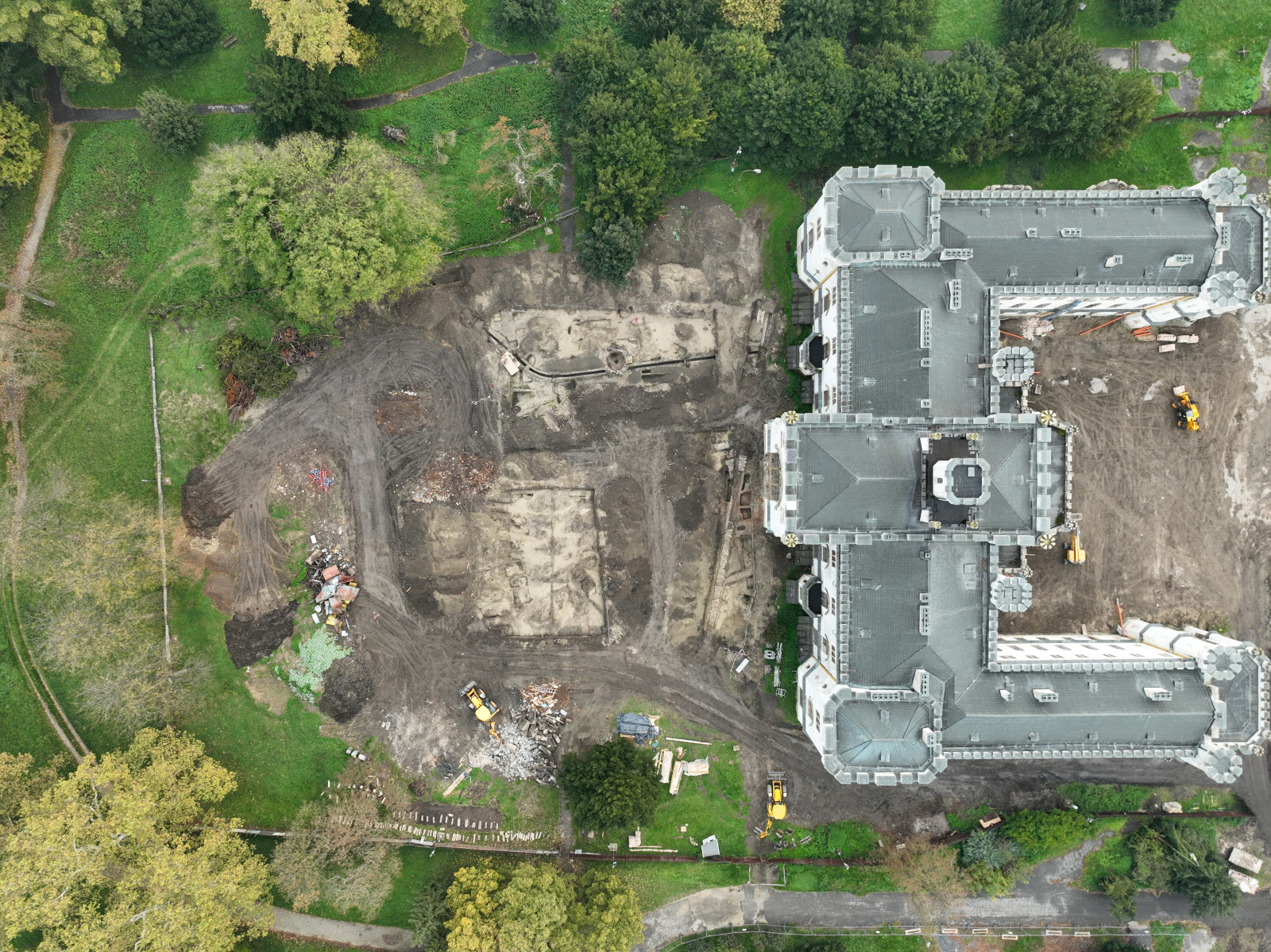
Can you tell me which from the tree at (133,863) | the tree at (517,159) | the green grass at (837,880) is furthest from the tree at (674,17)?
the green grass at (837,880)

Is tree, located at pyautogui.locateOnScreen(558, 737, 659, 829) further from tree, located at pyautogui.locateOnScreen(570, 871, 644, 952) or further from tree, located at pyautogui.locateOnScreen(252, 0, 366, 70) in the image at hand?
tree, located at pyautogui.locateOnScreen(252, 0, 366, 70)

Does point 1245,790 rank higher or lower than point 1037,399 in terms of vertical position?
lower

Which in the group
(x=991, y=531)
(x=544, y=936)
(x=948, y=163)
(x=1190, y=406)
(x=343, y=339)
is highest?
(x=948, y=163)

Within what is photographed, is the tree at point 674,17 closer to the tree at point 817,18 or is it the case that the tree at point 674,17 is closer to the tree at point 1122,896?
the tree at point 817,18

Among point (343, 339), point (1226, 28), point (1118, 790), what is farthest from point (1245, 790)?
point (343, 339)

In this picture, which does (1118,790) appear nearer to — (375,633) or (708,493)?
(708,493)

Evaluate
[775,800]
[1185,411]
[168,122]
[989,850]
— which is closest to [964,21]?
[1185,411]

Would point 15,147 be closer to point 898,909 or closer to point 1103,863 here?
point 898,909
